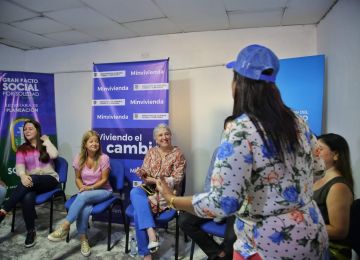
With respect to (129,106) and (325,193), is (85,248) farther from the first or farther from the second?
(325,193)

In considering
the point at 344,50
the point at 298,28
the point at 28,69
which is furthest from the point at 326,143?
the point at 28,69

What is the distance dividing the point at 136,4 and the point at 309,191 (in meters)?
2.58

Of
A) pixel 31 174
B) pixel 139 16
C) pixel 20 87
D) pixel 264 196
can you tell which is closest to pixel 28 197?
pixel 31 174

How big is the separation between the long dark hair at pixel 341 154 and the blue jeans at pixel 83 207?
2.24 meters

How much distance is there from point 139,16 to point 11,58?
2.77 metres

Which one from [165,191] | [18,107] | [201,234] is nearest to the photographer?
[165,191]

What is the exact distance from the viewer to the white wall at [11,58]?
172 inches

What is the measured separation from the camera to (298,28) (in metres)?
3.36

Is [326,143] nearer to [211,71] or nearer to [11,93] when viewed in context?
[211,71]

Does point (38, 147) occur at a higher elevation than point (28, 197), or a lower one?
higher

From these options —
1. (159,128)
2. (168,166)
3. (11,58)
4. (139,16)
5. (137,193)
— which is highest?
(139,16)

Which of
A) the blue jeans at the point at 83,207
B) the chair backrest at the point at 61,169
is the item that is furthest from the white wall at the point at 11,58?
the blue jeans at the point at 83,207

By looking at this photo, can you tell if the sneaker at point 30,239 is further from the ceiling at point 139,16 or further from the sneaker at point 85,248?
the ceiling at point 139,16

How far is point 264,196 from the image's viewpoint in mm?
883
